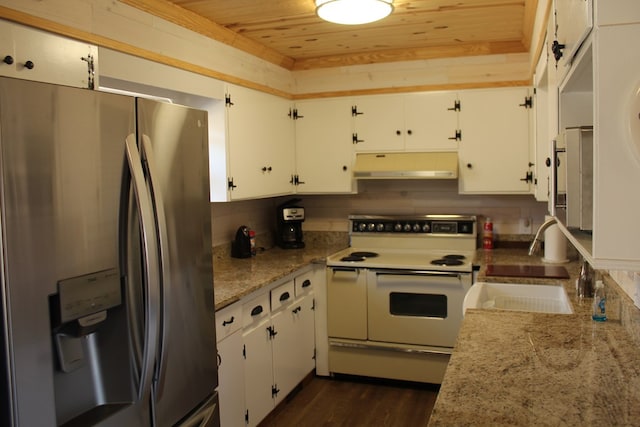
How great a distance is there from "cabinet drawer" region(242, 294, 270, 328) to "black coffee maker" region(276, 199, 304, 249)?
1140 mm

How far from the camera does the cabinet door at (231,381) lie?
2.66m

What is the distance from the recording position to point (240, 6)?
2.82 metres

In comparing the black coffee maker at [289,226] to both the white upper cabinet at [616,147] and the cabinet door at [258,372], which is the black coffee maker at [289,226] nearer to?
the cabinet door at [258,372]

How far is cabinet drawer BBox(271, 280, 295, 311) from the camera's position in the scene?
328 cm

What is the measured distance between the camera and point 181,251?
186 centimetres

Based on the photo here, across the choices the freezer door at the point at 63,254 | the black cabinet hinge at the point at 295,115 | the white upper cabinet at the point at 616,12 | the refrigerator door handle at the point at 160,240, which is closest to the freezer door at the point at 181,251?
the refrigerator door handle at the point at 160,240

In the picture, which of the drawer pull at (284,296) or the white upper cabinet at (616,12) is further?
the drawer pull at (284,296)

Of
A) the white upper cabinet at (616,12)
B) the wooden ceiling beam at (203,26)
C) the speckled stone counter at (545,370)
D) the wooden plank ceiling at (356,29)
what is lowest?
the speckled stone counter at (545,370)

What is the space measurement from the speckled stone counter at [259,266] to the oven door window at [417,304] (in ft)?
1.89

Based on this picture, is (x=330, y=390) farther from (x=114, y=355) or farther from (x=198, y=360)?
(x=114, y=355)

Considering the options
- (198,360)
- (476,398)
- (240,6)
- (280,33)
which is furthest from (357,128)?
(476,398)

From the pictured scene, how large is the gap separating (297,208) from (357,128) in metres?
0.75

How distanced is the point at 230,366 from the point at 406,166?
1927 mm

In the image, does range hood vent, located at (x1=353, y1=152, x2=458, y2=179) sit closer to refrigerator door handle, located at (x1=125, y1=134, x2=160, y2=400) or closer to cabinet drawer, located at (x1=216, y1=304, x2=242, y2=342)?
cabinet drawer, located at (x1=216, y1=304, x2=242, y2=342)
